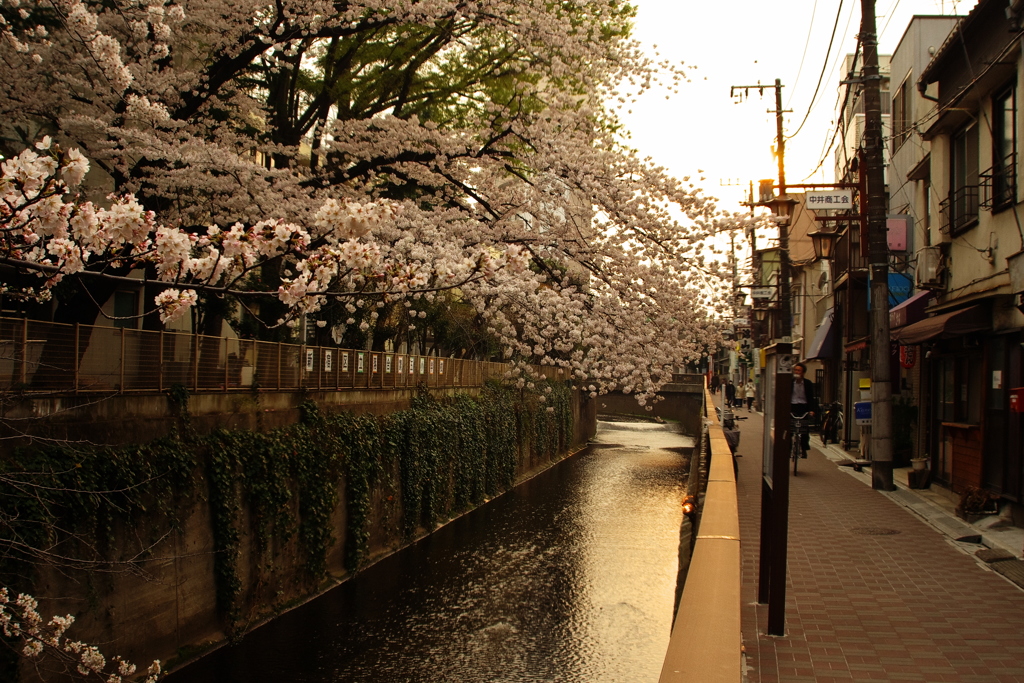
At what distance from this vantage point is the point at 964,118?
514 inches

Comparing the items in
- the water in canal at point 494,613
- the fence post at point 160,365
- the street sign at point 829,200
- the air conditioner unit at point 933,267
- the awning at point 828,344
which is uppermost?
the street sign at point 829,200

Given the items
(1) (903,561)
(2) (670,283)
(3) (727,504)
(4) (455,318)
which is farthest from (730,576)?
(4) (455,318)

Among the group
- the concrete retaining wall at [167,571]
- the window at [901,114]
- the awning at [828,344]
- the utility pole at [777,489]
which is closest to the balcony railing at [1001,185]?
the utility pole at [777,489]

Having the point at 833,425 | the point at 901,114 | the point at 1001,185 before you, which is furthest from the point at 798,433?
the point at 833,425

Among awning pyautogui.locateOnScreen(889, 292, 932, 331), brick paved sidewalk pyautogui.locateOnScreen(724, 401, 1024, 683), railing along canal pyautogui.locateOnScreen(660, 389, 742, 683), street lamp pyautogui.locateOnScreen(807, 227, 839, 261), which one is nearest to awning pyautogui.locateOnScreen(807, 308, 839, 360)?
street lamp pyautogui.locateOnScreen(807, 227, 839, 261)

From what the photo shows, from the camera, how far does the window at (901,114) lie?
60.5 ft

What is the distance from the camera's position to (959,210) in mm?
13344

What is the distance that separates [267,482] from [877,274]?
1026cm

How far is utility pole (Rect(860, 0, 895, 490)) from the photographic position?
13406mm

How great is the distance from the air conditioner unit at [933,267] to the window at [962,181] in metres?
0.44

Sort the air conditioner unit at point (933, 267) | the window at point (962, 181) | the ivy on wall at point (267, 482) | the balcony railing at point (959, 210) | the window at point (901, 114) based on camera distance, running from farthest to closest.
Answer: the window at point (901, 114)
the air conditioner unit at point (933, 267)
the window at point (962, 181)
the balcony railing at point (959, 210)
the ivy on wall at point (267, 482)

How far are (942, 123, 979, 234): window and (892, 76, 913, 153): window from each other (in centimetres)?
445

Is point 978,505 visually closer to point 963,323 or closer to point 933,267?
point 963,323

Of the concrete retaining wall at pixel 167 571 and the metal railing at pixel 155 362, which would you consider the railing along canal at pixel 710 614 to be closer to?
the metal railing at pixel 155 362
